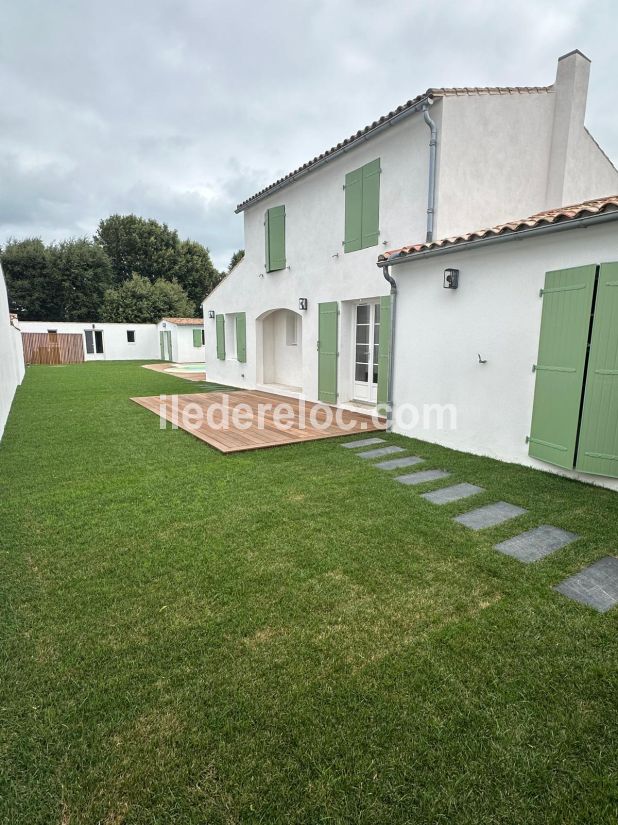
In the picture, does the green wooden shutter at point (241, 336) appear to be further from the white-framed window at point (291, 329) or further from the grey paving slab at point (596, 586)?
the grey paving slab at point (596, 586)

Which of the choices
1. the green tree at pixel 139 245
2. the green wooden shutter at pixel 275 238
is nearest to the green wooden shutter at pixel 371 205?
the green wooden shutter at pixel 275 238

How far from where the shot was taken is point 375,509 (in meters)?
3.98

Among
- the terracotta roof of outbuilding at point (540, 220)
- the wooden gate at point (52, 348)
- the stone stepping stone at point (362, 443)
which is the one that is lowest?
the stone stepping stone at point (362, 443)

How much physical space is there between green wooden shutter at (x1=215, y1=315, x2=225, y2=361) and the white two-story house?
3.41 m

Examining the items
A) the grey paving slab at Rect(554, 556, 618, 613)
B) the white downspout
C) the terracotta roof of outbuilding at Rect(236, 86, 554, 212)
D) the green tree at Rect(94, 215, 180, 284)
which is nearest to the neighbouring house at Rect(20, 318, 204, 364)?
the green tree at Rect(94, 215, 180, 284)

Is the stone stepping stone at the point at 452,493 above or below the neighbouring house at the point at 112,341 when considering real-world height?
below

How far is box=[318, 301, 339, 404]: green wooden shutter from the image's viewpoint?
29.6 feet

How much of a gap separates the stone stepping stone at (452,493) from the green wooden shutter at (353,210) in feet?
17.8

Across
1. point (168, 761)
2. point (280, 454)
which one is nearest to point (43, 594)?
point (168, 761)

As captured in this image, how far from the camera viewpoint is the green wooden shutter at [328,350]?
29.6 ft

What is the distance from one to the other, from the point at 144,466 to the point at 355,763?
4.36 metres

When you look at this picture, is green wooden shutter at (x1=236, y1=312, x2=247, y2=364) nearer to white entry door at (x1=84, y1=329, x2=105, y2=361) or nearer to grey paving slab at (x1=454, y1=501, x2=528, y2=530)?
→ grey paving slab at (x1=454, y1=501, x2=528, y2=530)

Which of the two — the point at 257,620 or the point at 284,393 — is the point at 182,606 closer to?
the point at 257,620

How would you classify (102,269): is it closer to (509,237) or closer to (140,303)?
(140,303)
